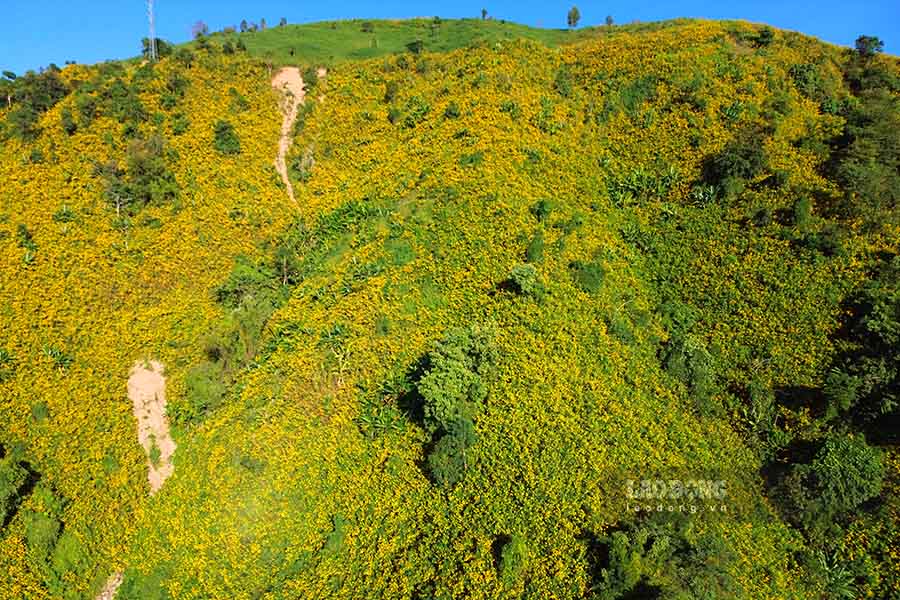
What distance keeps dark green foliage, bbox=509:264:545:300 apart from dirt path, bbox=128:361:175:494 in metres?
28.9

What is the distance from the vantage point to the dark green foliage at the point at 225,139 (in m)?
61.0

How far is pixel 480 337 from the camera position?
1278 inches

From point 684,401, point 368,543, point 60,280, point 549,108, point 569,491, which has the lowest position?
point 368,543

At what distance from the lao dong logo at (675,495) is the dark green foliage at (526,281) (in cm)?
1430

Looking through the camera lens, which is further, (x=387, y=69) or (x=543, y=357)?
(x=387, y=69)

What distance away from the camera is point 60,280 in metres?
45.1

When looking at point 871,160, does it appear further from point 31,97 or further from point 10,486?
point 31,97

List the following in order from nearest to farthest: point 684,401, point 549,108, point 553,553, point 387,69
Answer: point 553,553, point 684,401, point 549,108, point 387,69

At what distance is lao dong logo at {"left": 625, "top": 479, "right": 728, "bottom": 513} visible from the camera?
2719 centimetres

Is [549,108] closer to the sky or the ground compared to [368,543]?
closer to the sky

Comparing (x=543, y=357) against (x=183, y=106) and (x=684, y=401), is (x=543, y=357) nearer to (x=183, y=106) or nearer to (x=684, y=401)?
(x=684, y=401)

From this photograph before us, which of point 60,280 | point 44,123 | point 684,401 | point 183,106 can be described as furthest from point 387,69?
point 684,401

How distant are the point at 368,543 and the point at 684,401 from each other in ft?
70.4

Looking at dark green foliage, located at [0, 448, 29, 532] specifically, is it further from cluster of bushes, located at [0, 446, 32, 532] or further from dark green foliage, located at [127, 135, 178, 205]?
dark green foliage, located at [127, 135, 178, 205]
